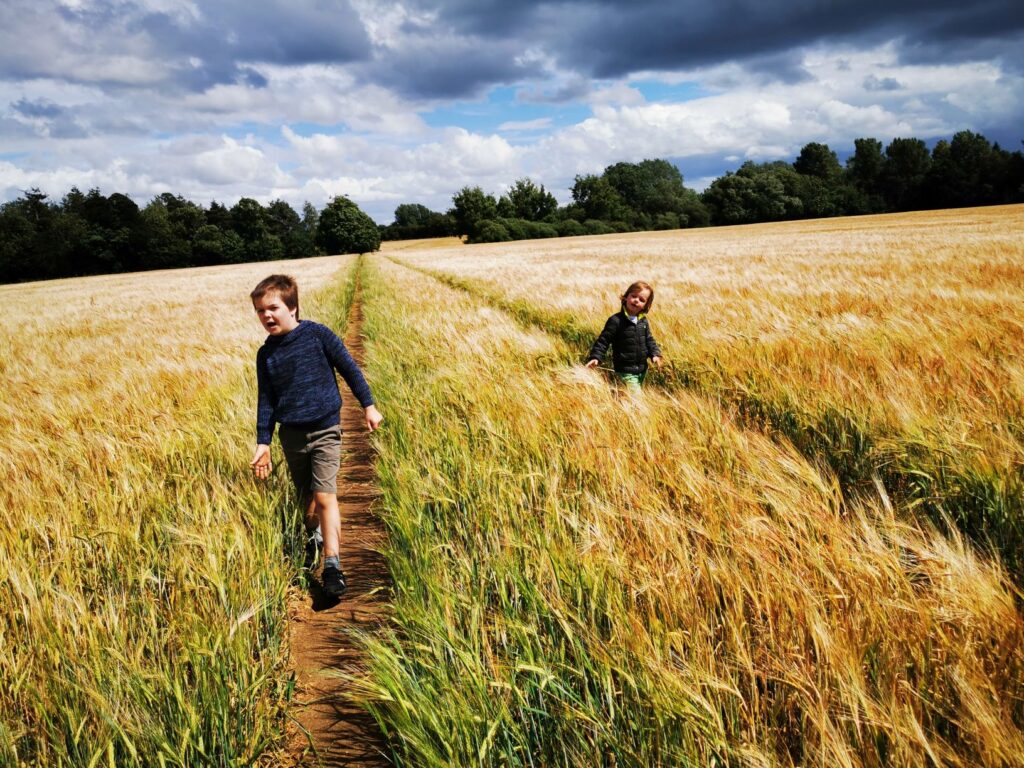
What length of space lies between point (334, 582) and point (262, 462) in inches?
31.1

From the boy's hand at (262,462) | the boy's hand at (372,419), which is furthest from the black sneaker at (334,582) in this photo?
the boy's hand at (372,419)

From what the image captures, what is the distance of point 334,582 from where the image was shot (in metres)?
2.56

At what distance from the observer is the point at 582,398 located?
345 centimetres

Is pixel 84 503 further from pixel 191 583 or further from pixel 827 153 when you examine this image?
pixel 827 153

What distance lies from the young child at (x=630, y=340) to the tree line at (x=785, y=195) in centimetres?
7741

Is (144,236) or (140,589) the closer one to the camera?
(140,589)

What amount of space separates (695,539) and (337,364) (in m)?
2.16

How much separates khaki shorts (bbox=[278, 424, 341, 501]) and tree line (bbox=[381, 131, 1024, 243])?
261ft

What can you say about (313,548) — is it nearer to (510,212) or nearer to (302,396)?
(302,396)

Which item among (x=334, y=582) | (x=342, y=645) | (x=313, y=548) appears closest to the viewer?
(x=342, y=645)

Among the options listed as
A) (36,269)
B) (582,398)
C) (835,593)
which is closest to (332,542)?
(582,398)

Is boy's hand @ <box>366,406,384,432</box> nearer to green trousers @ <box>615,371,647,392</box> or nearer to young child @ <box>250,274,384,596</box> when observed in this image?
young child @ <box>250,274,384,596</box>

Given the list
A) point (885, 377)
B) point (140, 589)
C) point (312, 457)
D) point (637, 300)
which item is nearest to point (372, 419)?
point (312, 457)

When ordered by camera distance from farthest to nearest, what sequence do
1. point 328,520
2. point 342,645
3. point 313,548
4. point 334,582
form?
point 313,548 < point 328,520 < point 334,582 < point 342,645
